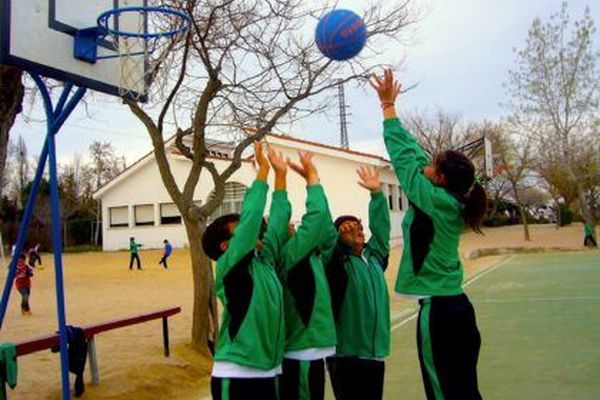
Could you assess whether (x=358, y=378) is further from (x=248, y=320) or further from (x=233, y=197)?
(x=233, y=197)

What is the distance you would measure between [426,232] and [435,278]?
26cm

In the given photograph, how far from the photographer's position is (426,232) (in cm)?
368

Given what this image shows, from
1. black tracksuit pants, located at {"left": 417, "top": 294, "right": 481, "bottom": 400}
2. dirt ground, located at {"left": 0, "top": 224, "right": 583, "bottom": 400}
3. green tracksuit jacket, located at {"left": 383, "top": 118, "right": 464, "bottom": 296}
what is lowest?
dirt ground, located at {"left": 0, "top": 224, "right": 583, "bottom": 400}

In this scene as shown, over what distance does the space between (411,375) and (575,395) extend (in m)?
1.77

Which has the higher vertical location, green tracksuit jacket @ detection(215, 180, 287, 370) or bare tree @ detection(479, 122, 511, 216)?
bare tree @ detection(479, 122, 511, 216)

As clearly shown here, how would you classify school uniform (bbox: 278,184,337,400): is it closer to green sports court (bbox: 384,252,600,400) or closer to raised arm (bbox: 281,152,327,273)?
raised arm (bbox: 281,152,327,273)

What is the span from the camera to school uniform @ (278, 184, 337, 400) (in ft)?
12.3

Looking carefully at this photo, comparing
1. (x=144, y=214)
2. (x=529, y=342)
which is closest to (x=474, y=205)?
(x=529, y=342)

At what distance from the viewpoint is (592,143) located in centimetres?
3195

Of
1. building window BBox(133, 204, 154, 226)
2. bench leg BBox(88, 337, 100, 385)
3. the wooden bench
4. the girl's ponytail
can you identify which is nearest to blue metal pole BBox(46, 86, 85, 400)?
the wooden bench

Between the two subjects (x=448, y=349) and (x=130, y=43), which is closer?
(x=448, y=349)

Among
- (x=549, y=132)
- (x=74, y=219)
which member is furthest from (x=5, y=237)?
(x=549, y=132)

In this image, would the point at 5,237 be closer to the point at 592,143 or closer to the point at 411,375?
the point at 592,143

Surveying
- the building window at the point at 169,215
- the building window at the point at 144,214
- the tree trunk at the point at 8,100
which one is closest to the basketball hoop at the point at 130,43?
the tree trunk at the point at 8,100
